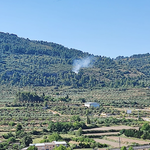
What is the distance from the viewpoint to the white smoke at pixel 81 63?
17006cm

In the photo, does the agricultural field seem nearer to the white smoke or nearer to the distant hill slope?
the distant hill slope

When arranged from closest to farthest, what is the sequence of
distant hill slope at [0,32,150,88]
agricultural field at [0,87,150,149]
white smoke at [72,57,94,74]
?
agricultural field at [0,87,150,149] → distant hill slope at [0,32,150,88] → white smoke at [72,57,94,74]

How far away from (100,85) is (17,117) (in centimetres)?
7218

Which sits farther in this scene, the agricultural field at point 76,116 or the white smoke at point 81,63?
the white smoke at point 81,63

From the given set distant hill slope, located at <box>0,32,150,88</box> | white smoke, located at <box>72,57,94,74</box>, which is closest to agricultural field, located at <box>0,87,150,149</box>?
distant hill slope, located at <box>0,32,150,88</box>

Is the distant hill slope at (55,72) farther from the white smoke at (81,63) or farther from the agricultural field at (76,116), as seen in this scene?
the agricultural field at (76,116)

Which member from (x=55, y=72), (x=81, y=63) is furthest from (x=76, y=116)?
(x=81, y=63)

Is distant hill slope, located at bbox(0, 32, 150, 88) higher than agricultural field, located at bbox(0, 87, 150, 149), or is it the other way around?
distant hill slope, located at bbox(0, 32, 150, 88)

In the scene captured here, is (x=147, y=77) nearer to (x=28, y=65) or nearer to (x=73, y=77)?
(x=73, y=77)

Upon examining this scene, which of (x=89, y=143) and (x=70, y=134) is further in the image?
(x=70, y=134)

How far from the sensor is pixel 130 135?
188 feet

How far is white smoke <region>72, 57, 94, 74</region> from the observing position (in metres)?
170

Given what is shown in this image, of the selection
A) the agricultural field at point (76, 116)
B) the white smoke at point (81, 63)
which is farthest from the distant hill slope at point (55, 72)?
the agricultural field at point (76, 116)

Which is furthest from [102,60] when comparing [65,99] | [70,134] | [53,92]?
[70,134]
